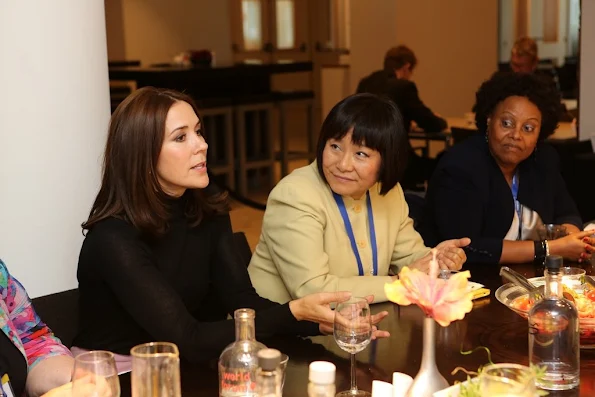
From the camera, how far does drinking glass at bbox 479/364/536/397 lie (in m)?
1.45

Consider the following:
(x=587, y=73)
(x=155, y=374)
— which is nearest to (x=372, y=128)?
(x=155, y=374)

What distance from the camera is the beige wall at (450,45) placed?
10195 millimetres

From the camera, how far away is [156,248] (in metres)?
2.46

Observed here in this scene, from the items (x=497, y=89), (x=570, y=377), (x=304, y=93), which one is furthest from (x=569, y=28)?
(x=570, y=377)

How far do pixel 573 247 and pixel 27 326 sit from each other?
176 centimetres

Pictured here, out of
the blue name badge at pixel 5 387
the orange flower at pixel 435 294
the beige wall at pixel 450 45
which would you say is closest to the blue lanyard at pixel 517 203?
the orange flower at pixel 435 294

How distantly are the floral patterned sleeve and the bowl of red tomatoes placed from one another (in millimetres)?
1171

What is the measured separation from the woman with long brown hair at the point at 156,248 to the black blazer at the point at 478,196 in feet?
3.33

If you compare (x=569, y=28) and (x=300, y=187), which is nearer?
(x=300, y=187)

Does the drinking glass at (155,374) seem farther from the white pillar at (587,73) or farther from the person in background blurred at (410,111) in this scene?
the person in background blurred at (410,111)

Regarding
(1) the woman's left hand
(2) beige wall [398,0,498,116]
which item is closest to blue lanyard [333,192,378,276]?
(1) the woman's left hand

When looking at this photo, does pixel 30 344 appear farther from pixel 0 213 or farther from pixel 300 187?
pixel 300 187

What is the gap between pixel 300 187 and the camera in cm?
275

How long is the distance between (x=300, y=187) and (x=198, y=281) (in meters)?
0.43
